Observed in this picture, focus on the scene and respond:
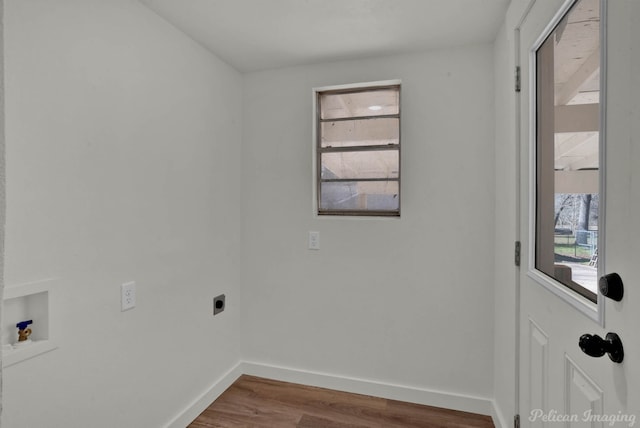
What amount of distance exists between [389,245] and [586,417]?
56.1 inches

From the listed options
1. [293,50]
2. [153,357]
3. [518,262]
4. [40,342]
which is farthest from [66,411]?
[293,50]

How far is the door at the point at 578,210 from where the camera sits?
83 cm

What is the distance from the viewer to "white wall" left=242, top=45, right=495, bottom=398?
7.24ft

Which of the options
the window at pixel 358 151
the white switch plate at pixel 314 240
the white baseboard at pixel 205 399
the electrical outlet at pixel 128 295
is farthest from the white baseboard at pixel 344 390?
the window at pixel 358 151

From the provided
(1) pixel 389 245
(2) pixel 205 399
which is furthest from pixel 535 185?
(2) pixel 205 399

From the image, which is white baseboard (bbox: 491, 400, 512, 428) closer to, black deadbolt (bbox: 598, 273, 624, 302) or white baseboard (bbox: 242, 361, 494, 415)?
white baseboard (bbox: 242, 361, 494, 415)

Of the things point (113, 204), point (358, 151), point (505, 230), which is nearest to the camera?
point (113, 204)

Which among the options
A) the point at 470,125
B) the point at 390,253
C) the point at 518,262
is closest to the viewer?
the point at 518,262

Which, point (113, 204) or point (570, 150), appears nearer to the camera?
point (570, 150)

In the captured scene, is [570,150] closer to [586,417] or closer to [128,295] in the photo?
[586,417]

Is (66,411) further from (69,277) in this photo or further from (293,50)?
(293,50)

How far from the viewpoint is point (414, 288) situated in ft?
7.63

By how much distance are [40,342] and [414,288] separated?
6.41 ft

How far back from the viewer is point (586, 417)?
40.4 inches
